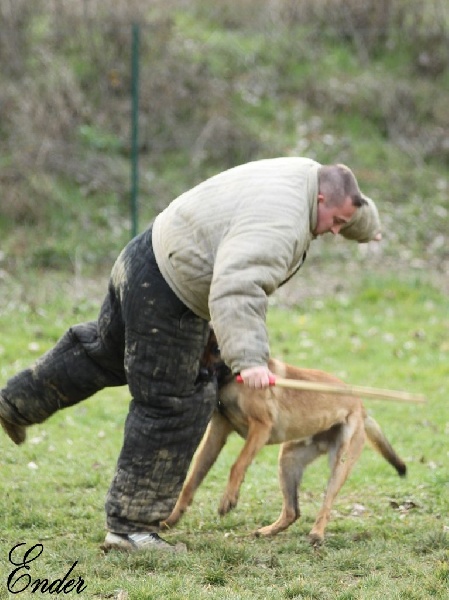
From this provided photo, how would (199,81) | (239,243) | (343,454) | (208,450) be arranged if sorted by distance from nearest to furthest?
(239,243), (208,450), (343,454), (199,81)

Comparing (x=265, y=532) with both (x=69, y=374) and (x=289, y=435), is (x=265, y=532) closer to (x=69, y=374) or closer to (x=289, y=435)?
(x=289, y=435)

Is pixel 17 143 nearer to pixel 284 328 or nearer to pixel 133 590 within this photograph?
pixel 284 328

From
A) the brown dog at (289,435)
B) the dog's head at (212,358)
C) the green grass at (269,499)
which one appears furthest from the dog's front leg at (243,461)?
the dog's head at (212,358)

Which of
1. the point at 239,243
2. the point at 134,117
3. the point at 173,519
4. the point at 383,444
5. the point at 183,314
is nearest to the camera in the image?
the point at 239,243

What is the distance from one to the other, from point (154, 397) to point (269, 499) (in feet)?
5.37

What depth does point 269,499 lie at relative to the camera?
6.40 metres

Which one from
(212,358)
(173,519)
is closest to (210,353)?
(212,358)

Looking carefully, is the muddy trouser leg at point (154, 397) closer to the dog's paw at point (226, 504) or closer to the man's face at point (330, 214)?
the dog's paw at point (226, 504)

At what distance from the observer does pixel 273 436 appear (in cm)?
589

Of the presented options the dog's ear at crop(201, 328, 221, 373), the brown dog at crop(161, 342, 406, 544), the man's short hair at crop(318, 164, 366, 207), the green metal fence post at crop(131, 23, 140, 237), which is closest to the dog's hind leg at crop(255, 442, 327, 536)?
the brown dog at crop(161, 342, 406, 544)

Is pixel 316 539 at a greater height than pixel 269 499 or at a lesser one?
greater

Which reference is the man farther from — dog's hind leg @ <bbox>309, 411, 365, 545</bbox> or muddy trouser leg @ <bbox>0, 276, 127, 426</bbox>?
dog's hind leg @ <bbox>309, 411, 365, 545</bbox>

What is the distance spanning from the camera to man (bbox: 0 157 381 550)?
4.47m

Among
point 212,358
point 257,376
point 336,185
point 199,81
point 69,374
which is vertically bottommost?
point 199,81
